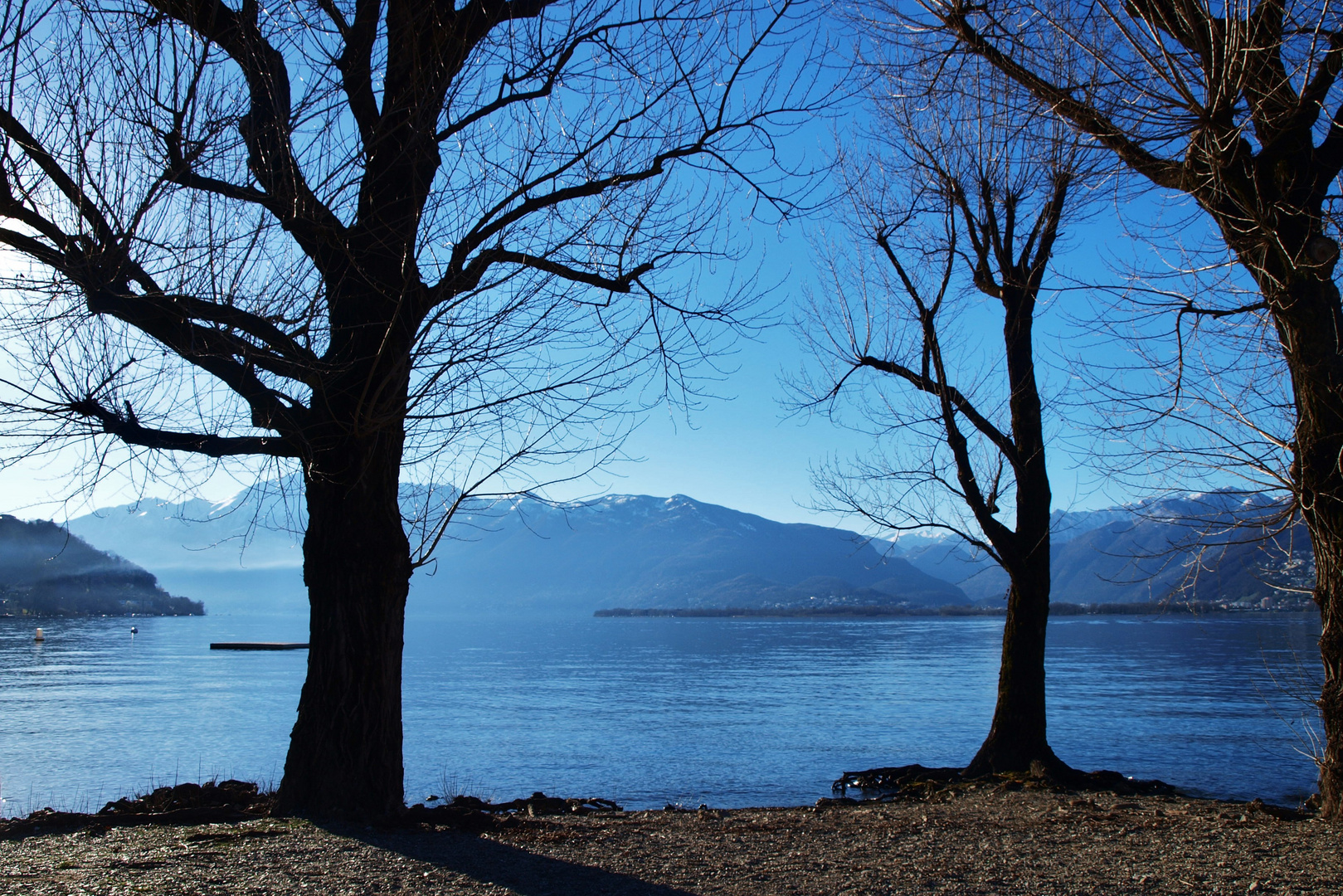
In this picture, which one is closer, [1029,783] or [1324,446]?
[1324,446]

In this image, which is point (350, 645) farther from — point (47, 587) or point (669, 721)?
point (47, 587)

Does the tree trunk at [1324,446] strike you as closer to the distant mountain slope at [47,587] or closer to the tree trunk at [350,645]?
the tree trunk at [350,645]

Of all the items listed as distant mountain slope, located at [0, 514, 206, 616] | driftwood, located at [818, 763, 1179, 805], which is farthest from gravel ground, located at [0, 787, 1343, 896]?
distant mountain slope, located at [0, 514, 206, 616]

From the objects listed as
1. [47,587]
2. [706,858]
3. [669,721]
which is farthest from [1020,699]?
[47,587]

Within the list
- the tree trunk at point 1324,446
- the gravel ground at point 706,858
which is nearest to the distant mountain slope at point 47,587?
the gravel ground at point 706,858

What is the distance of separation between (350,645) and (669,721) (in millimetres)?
25378

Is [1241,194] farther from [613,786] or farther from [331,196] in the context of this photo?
[613,786]

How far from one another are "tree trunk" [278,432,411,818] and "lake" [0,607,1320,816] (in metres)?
7.12

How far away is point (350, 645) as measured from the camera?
7.98 metres

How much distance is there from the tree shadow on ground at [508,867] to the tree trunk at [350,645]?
0.90 m

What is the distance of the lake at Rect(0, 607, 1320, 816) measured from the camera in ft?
66.3

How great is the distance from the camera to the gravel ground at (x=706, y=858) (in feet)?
18.2

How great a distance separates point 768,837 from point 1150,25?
636 centimetres

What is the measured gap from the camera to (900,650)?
3137 inches
